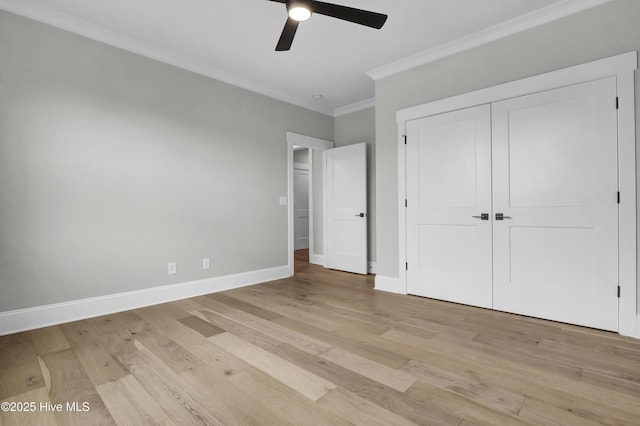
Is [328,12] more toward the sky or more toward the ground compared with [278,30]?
more toward the ground

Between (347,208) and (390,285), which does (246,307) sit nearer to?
(390,285)

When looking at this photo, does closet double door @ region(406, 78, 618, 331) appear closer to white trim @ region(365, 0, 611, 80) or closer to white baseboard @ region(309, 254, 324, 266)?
white trim @ region(365, 0, 611, 80)

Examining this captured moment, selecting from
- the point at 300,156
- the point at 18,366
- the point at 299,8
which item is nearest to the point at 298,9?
the point at 299,8

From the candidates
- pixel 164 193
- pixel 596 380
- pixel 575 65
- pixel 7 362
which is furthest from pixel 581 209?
pixel 7 362

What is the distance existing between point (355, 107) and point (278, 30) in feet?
7.79

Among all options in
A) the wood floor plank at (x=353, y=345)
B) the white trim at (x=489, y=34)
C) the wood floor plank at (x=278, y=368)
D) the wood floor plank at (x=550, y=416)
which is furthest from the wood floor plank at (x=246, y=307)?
the white trim at (x=489, y=34)

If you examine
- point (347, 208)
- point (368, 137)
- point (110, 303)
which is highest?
point (368, 137)

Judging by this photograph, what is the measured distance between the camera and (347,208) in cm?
507

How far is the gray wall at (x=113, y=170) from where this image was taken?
260cm

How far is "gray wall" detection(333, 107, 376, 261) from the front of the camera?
16.1 feet

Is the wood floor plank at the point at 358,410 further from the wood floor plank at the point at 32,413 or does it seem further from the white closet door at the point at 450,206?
the white closet door at the point at 450,206

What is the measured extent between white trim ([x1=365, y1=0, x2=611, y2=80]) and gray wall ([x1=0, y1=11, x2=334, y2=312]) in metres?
1.91

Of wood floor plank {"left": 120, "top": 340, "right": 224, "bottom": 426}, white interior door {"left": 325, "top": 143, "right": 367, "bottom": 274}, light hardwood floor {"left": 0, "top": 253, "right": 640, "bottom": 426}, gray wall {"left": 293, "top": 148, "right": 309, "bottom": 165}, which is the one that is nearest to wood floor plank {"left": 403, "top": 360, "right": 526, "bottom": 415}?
light hardwood floor {"left": 0, "top": 253, "right": 640, "bottom": 426}

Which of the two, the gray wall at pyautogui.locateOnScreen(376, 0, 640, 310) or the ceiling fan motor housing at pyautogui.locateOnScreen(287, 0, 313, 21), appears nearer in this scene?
the ceiling fan motor housing at pyautogui.locateOnScreen(287, 0, 313, 21)
